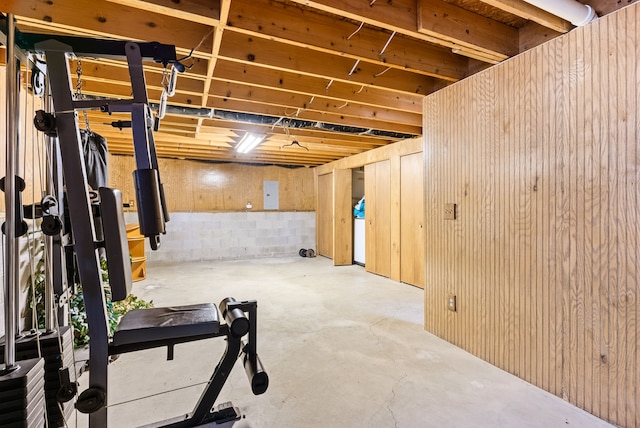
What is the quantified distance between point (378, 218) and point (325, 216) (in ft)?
6.82

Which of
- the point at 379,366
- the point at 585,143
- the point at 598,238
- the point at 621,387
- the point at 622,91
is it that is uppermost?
the point at 622,91

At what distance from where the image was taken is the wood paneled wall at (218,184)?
639cm

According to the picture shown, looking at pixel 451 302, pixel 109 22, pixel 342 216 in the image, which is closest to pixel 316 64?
pixel 109 22

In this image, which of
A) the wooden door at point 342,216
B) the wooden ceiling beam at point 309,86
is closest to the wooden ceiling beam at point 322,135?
the wooden ceiling beam at point 309,86

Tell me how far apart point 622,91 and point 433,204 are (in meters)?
1.47

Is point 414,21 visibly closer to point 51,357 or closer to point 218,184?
point 51,357

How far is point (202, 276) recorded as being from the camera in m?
5.40

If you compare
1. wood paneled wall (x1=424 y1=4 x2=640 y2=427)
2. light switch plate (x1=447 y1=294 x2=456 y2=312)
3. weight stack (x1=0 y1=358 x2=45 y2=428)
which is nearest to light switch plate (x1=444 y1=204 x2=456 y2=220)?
wood paneled wall (x1=424 y1=4 x2=640 y2=427)

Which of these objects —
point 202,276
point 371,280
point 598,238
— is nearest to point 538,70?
point 598,238

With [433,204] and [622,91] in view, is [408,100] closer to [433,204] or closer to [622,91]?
[433,204]

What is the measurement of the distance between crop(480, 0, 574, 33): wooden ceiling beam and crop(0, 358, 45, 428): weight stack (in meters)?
2.72

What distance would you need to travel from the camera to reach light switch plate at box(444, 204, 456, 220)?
2.70 meters

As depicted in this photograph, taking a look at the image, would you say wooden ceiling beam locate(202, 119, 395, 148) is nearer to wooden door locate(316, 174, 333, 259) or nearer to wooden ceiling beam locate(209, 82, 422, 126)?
wooden ceiling beam locate(209, 82, 422, 126)

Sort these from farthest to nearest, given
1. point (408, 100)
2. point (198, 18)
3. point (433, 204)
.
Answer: point (408, 100)
point (433, 204)
point (198, 18)
